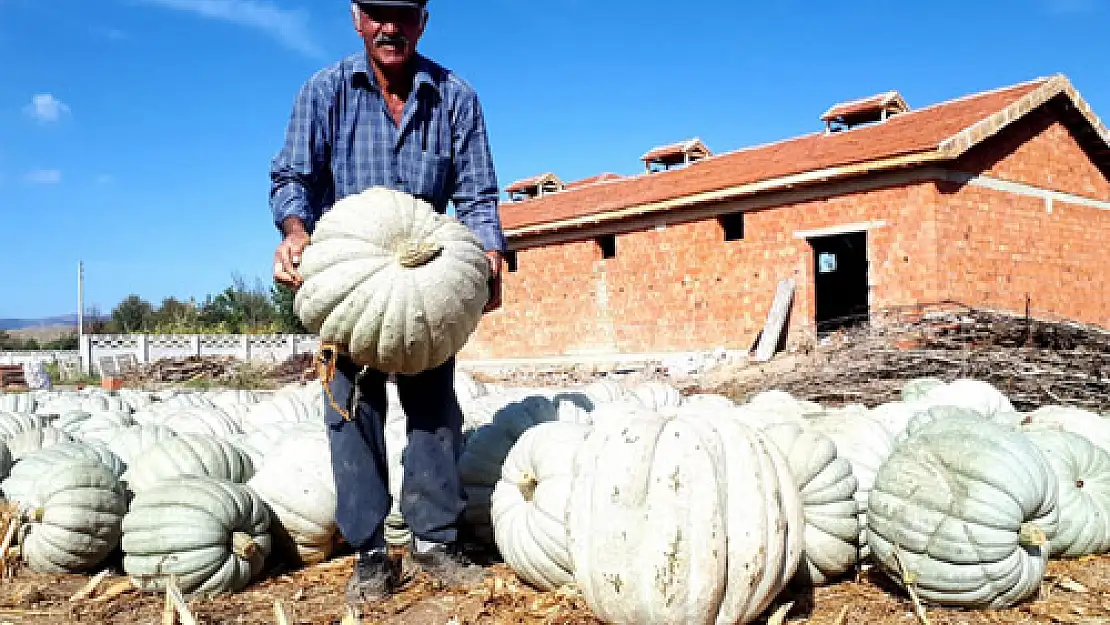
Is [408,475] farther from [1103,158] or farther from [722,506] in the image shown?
[1103,158]

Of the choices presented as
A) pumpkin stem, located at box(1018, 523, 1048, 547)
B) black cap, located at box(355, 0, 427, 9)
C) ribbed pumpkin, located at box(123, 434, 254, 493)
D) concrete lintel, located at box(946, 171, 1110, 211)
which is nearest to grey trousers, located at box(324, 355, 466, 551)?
ribbed pumpkin, located at box(123, 434, 254, 493)

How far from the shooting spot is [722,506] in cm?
269

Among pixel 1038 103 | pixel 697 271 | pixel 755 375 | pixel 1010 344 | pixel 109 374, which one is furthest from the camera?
pixel 109 374

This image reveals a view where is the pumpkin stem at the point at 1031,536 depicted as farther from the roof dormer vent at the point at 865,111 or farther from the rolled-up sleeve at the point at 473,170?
the roof dormer vent at the point at 865,111

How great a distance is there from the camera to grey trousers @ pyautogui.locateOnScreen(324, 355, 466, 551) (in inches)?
134

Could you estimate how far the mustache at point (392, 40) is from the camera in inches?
135

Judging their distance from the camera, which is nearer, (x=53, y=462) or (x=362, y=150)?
(x=362, y=150)

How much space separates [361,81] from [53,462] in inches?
102

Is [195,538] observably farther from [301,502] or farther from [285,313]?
[285,313]

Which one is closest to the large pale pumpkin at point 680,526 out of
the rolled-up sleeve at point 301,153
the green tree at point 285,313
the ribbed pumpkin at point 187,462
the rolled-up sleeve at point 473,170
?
the rolled-up sleeve at point 473,170

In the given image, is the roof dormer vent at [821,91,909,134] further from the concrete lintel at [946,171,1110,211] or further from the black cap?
the black cap

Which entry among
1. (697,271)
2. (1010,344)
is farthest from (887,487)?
(697,271)

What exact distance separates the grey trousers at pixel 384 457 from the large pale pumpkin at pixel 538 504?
21cm

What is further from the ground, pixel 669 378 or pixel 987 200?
pixel 987 200
